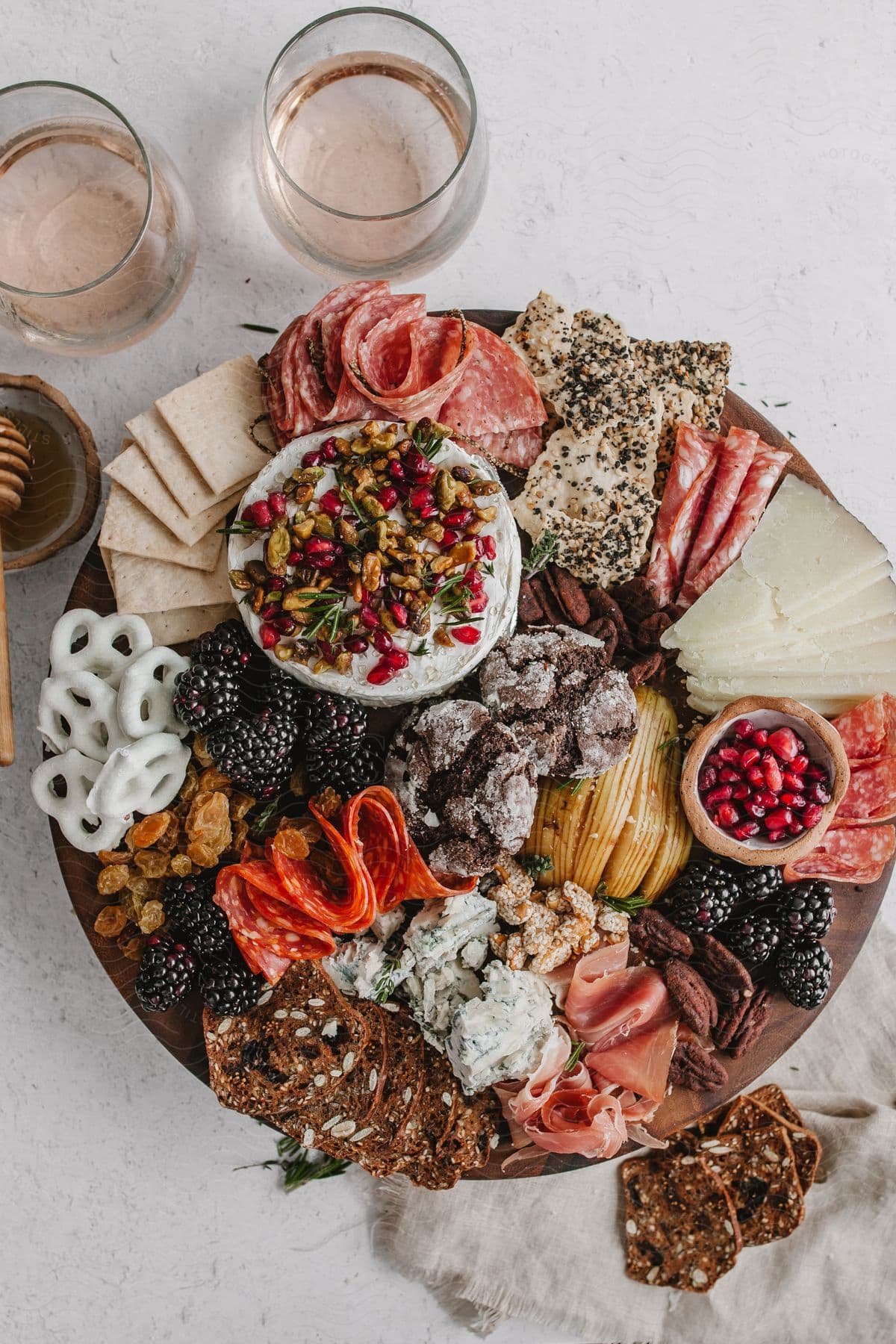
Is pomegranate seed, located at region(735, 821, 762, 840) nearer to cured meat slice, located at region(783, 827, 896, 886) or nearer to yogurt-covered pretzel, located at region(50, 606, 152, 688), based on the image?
cured meat slice, located at region(783, 827, 896, 886)

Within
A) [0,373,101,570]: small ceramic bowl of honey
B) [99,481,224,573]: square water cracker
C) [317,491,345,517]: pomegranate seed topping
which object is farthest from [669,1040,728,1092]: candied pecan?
Result: [0,373,101,570]: small ceramic bowl of honey

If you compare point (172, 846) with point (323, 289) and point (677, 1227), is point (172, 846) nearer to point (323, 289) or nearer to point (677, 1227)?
point (323, 289)

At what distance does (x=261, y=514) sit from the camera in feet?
7.72

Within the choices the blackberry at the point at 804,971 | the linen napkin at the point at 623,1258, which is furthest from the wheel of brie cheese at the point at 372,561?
the linen napkin at the point at 623,1258

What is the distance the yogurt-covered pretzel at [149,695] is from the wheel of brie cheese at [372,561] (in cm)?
21

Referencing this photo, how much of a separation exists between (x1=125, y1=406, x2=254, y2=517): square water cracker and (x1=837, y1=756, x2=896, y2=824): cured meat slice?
171 centimetres

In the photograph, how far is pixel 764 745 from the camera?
8.23 feet

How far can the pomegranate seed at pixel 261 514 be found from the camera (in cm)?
235

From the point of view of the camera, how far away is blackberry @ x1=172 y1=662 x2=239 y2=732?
90.5 inches

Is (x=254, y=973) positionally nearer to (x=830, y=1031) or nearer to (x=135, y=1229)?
(x=135, y=1229)

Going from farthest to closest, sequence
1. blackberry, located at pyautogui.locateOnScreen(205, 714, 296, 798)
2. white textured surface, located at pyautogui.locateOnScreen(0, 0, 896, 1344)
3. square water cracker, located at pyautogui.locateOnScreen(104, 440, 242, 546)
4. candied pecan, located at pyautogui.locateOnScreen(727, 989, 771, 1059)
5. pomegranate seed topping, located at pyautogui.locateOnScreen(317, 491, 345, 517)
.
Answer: white textured surface, located at pyautogui.locateOnScreen(0, 0, 896, 1344), candied pecan, located at pyautogui.locateOnScreen(727, 989, 771, 1059), square water cracker, located at pyautogui.locateOnScreen(104, 440, 242, 546), pomegranate seed topping, located at pyautogui.locateOnScreen(317, 491, 345, 517), blackberry, located at pyautogui.locateOnScreen(205, 714, 296, 798)

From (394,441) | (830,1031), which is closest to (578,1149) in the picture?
(830,1031)

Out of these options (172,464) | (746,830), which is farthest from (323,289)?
(746,830)

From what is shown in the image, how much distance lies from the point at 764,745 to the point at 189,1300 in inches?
88.7
